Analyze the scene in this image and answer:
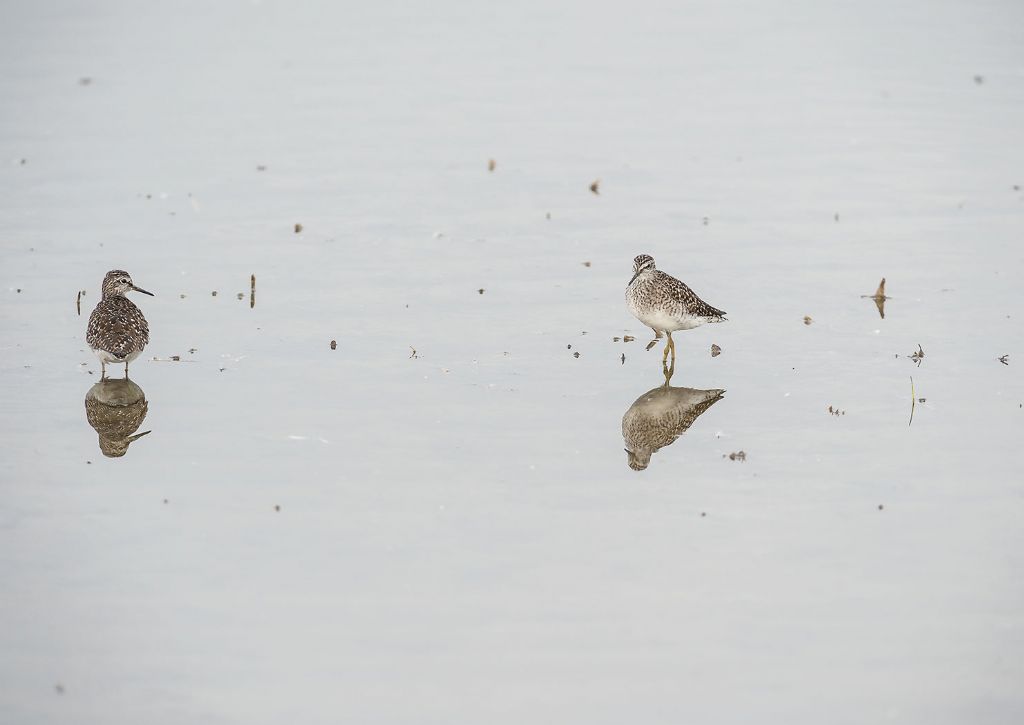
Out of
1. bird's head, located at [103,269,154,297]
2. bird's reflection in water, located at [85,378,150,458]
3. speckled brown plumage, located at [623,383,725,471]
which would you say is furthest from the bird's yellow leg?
bird's head, located at [103,269,154,297]

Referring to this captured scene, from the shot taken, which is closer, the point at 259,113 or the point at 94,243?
the point at 94,243

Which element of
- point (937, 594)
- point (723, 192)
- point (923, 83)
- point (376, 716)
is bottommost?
point (376, 716)

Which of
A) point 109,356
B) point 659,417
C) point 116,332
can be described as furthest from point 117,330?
point 659,417

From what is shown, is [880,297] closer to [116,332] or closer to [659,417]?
[659,417]

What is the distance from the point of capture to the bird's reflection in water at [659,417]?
12.6 m

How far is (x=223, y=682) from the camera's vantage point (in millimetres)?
8828

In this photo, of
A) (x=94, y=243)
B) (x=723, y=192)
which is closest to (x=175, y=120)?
(x=94, y=243)

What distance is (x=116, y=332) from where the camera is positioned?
13.8m

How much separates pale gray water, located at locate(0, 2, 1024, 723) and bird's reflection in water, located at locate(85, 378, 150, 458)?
0.48ft

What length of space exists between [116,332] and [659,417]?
17.7 ft

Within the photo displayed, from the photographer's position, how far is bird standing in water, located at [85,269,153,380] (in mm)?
13758

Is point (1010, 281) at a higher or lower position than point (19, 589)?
higher

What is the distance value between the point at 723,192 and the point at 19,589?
13.6m

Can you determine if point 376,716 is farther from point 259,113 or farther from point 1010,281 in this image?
point 259,113
